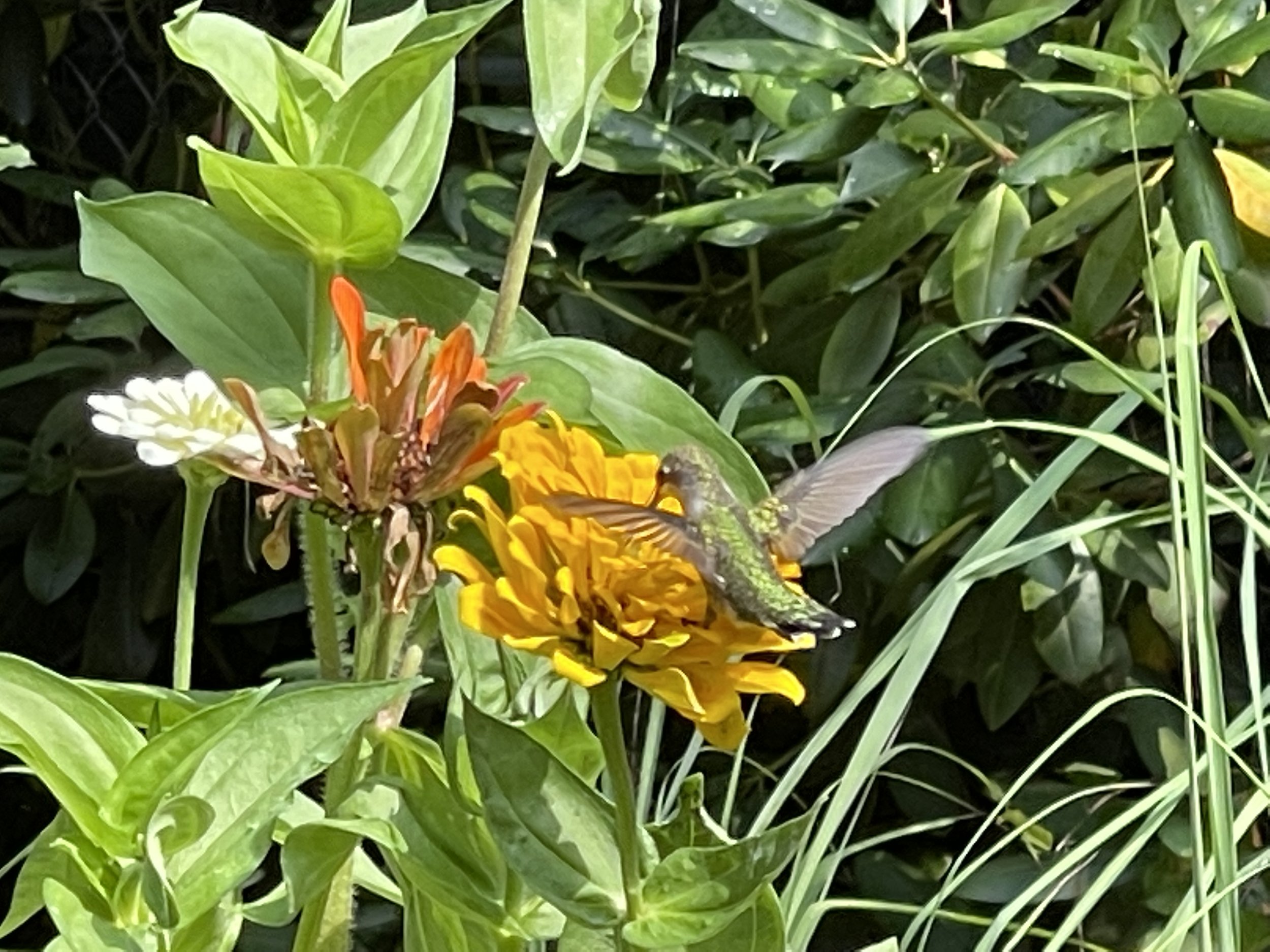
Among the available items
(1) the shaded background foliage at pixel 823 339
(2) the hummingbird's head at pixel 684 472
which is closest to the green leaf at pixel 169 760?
(2) the hummingbird's head at pixel 684 472

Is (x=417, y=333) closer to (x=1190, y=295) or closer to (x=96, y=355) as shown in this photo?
(x=1190, y=295)

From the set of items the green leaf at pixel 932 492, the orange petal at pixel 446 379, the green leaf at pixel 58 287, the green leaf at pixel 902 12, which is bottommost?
the green leaf at pixel 58 287

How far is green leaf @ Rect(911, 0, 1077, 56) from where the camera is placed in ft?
2.06

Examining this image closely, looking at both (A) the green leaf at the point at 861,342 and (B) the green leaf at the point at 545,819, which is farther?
(A) the green leaf at the point at 861,342

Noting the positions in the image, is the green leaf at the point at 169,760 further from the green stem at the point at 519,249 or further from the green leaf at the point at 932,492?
the green leaf at the point at 932,492

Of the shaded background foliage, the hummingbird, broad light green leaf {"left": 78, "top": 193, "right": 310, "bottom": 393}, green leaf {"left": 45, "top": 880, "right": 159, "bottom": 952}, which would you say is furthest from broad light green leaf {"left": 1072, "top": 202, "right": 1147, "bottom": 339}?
green leaf {"left": 45, "top": 880, "right": 159, "bottom": 952}

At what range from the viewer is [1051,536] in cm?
51

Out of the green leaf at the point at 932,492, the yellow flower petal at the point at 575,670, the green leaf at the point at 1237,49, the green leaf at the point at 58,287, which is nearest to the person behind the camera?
the yellow flower petal at the point at 575,670

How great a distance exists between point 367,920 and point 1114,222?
0.54m

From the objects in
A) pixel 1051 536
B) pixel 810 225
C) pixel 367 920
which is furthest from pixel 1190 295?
pixel 367 920

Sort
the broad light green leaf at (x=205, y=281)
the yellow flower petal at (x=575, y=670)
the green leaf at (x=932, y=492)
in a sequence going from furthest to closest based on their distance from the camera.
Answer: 1. the green leaf at (x=932, y=492)
2. the broad light green leaf at (x=205, y=281)
3. the yellow flower petal at (x=575, y=670)

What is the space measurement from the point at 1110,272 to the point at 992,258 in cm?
6

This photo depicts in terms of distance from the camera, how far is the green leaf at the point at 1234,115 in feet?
2.00

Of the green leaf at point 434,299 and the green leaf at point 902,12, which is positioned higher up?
the green leaf at point 902,12
